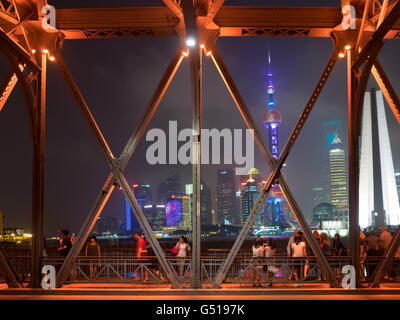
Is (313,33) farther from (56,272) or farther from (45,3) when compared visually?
(56,272)

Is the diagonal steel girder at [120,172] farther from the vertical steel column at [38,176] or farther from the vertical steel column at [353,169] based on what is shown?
the vertical steel column at [353,169]

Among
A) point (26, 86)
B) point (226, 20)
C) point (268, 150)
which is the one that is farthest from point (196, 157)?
point (26, 86)

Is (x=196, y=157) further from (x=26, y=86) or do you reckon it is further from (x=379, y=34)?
(x=379, y=34)

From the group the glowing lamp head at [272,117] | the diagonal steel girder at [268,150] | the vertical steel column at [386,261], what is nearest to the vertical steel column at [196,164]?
the diagonal steel girder at [268,150]

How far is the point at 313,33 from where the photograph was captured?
13.9m

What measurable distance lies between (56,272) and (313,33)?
1156 centimetres

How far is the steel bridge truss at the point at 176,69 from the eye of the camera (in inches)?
499

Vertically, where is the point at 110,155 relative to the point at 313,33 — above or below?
below

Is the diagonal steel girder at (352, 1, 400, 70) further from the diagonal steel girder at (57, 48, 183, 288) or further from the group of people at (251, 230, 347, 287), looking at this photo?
the group of people at (251, 230, 347, 287)

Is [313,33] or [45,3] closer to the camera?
[45,3]

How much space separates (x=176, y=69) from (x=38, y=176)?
5645 millimetres

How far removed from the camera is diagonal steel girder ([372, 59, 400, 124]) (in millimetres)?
13242
